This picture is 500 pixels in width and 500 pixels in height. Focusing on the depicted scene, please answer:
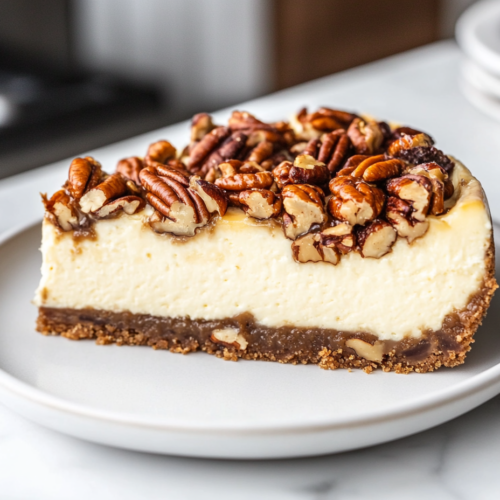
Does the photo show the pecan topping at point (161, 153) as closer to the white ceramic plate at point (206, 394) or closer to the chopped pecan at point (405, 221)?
the white ceramic plate at point (206, 394)

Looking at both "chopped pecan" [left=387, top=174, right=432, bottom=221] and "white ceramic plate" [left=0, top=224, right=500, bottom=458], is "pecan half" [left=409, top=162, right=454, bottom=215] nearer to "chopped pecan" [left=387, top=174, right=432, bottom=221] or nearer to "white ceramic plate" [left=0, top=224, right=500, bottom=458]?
"chopped pecan" [left=387, top=174, right=432, bottom=221]

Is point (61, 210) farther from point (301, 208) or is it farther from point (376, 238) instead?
point (376, 238)

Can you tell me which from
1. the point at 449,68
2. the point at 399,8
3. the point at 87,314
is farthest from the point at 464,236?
the point at 399,8

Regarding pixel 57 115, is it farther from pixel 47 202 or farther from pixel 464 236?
pixel 464 236

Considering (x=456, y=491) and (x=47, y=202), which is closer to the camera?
(x=456, y=491)

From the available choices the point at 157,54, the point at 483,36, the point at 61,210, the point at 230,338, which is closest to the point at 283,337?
the point at 230,338

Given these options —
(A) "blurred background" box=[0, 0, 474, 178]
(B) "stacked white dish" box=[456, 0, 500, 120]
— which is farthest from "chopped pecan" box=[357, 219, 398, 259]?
(A) "blurred background" box=[0, 0, 474, 178]
